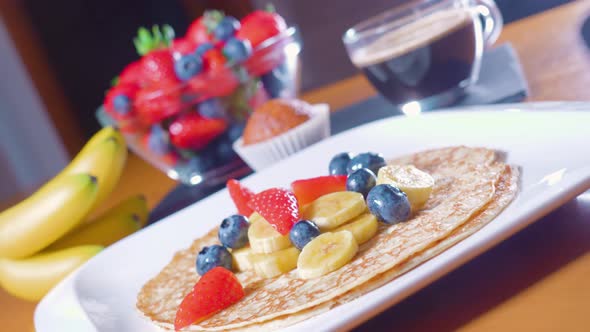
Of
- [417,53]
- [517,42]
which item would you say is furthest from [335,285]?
[517,42]

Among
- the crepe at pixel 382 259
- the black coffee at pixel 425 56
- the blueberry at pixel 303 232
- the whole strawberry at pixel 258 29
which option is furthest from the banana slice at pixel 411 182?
the whole strawberry at pixel 258 29

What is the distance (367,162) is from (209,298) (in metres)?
0.34

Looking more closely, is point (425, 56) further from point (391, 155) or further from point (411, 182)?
point (411, 182)

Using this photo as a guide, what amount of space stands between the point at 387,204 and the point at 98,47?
4.06 m

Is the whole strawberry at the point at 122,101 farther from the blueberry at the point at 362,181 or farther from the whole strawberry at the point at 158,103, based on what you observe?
the blueberry at the point at 362,181

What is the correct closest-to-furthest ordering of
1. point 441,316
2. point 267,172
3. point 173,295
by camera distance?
1. point 441,316
2. point 173,295
3. point 267,172

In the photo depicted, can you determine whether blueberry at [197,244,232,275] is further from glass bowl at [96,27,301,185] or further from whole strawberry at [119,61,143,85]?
whole strawberry at [119,61,143,85]

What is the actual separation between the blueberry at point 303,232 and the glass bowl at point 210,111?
705 millimetres

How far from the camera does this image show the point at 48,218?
1.37 meters

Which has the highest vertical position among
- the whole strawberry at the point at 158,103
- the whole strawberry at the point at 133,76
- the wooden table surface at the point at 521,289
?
the whole strawberry at the point at 133,76

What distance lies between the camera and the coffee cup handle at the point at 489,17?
1.55 metres

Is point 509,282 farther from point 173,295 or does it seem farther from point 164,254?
point 164,254

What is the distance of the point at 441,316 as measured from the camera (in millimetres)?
720

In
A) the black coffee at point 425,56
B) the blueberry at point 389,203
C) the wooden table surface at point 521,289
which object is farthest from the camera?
the black coffee at point 425,56
